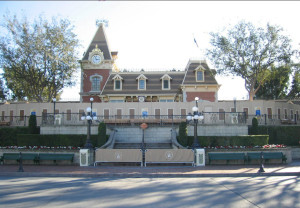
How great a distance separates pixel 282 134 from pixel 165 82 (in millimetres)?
17822

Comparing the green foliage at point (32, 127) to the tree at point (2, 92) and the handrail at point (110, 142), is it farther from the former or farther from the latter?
the tree at point (2, 92)

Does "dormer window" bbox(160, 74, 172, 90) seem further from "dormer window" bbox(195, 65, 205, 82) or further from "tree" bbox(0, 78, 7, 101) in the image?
"tree" bbox(0, 78, 7, 101)

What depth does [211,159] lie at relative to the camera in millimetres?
21281

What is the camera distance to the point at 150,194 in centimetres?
1118

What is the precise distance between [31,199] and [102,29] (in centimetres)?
3795

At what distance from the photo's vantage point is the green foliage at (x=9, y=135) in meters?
26.5

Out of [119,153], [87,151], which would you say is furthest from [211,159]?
[87,151]

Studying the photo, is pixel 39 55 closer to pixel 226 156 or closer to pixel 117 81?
pixel 117 81

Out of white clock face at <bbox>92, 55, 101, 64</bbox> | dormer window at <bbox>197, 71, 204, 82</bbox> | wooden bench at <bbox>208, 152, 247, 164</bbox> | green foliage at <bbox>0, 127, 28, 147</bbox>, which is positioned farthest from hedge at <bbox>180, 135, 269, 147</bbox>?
Result: white clock face at <bbox>92, 55, 101, 64</bbox>

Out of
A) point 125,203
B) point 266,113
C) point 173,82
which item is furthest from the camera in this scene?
point 173,82

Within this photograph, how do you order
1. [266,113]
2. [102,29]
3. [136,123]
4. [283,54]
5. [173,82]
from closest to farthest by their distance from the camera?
[136,123]
[266,113]
[283,54]
[173,82]
[102,29]

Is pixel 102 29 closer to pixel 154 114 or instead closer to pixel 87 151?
pixel 154 114

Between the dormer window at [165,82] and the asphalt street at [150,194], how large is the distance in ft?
87.6

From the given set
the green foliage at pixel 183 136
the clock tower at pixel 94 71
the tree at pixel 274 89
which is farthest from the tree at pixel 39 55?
the tree at pixel 274 89
